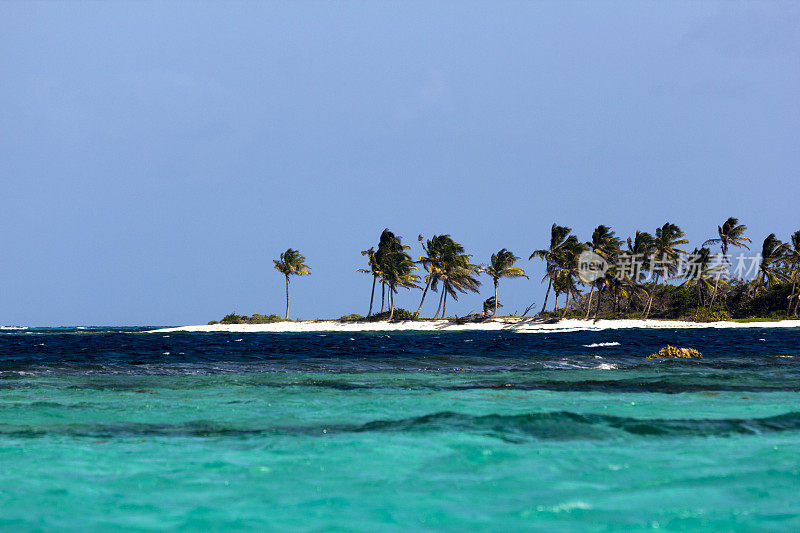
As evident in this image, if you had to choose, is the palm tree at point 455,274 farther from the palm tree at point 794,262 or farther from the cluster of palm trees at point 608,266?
the palm tree at point 794,262

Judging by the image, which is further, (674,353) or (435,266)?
(435,266)

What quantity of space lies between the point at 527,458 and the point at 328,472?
231cm

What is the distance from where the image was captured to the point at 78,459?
7746 mm

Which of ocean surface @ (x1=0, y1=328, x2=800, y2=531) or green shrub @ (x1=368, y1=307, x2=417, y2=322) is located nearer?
ocean surface @ (x1=0, y1=328, x2=800, y2=531)

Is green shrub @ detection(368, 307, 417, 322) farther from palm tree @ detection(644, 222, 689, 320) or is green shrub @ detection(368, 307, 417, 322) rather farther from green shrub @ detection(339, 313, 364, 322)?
palm tree @ detection(644, 222, 689, 320)

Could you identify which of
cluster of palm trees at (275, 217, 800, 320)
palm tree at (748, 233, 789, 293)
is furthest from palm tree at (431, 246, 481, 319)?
palm tree at (748, 233, 789, 293)

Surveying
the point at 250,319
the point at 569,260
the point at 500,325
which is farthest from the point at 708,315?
the point at 250,319

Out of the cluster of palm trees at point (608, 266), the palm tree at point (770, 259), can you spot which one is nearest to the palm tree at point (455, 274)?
the cluster of palm trees at point (608, 266)

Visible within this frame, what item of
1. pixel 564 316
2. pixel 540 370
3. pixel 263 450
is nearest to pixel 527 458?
pixel 263 450

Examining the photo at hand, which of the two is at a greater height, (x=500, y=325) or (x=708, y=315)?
(x=708, y=315)

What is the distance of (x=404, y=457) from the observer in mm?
7684

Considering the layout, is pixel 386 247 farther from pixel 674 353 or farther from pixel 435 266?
pixel 674 353

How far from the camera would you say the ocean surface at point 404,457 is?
17.7 ft

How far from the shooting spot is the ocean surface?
5391 mm
